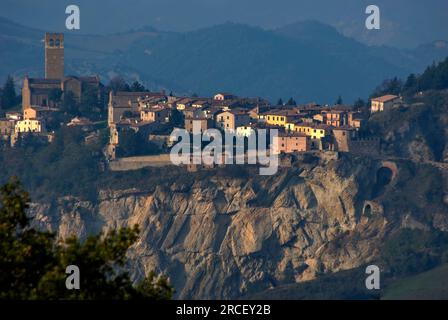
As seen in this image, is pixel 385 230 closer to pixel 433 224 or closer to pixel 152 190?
pixel 433 224

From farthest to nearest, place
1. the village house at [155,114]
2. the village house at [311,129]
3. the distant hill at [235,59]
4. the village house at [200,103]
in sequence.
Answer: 1. the distant hill at [235,59]
2. the village house at [200,103]
3. the village house at [155,114]
4. the village house at [311,129]

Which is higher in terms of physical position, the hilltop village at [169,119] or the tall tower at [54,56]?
the tall tower at [54,56]

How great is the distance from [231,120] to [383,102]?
19.0 ft

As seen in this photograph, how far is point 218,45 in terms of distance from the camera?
491 feet

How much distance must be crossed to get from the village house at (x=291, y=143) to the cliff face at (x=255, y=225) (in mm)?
596

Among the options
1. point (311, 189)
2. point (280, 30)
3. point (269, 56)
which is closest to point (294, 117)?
point (311, 189)

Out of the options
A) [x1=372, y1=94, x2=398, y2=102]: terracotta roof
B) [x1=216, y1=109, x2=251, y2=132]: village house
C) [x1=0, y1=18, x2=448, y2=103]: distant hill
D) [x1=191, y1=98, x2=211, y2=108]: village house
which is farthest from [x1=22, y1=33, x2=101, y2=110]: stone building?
[x1=0, y1=18, x2=448, y2=103]: distant hill

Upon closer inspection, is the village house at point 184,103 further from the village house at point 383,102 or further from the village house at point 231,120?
the village house at point 383,102

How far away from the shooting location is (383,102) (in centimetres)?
6316

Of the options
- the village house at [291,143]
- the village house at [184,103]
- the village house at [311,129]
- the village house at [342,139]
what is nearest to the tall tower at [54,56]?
the village house at [184,103]

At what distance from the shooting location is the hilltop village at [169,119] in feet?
191
